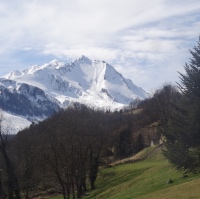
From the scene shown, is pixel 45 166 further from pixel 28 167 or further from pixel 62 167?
pixel 28 167

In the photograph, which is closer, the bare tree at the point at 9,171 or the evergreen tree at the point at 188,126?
the evergreen tree at the point at 188,126

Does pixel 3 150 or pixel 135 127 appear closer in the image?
pixel 3 150

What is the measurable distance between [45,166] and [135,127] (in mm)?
80560

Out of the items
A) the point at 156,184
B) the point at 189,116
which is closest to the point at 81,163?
the point at 156,184

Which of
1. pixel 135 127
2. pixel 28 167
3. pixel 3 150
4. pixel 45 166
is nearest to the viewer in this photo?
pixel 3 150

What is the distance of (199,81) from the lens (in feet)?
90.5

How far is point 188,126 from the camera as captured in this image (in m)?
27.3

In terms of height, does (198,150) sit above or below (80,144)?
below

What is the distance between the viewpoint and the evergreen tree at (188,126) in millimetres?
26736

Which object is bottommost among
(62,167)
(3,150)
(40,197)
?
(40,197)

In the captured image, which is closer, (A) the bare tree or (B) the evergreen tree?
(B) the evergreen tree

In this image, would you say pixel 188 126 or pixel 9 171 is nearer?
pixel 188 126

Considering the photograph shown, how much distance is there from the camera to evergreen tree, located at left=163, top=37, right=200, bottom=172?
2674cm

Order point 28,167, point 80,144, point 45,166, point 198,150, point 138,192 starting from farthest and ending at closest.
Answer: point 28,167
point 45,166
point 80,144
point 138,192
point 198,150
